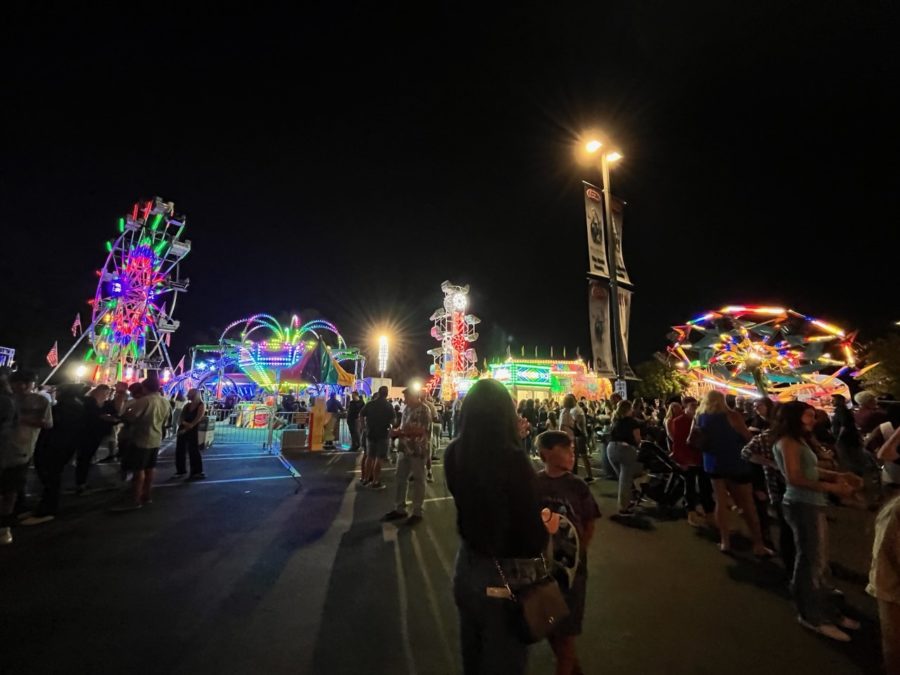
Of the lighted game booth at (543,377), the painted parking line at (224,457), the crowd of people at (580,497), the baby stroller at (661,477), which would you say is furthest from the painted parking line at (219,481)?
the lighted game booth at (543,377)

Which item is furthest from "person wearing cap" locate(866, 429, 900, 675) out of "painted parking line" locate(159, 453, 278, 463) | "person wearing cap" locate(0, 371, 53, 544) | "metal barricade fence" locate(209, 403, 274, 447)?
"metal barricade fence" locate(209, 403, 274, 447)

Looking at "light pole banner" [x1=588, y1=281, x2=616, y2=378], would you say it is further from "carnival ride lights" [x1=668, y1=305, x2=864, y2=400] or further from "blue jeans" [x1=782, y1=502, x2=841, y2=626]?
"carnival ride lights" [x1=668, y1=305, x2=864, y2=400]

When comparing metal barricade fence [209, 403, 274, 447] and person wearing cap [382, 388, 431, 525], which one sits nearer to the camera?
person wearing cap [382, 388, 431, 525]

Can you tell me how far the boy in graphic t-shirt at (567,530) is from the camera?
229 centimetres

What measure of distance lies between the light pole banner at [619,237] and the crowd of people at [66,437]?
398 inches

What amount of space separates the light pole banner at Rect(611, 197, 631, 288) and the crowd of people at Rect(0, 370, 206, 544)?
33.2ft

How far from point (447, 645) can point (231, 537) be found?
3.41 m

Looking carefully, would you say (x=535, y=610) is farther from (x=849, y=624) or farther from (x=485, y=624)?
(x=849, y=624)

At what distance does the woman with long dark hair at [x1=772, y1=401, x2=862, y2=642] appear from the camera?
10.9 ft

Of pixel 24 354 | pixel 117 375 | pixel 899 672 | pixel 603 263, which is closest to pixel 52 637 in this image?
pixel 899 672

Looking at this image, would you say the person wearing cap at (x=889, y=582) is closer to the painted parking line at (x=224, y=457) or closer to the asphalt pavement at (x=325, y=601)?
the asphalt pavement at (x=325, y=601)

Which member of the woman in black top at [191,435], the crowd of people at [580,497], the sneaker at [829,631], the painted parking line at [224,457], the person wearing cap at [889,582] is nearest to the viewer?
the crowd of people at [580,497]

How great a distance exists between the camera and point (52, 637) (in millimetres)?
2924

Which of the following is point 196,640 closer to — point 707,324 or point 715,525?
point 715,525
